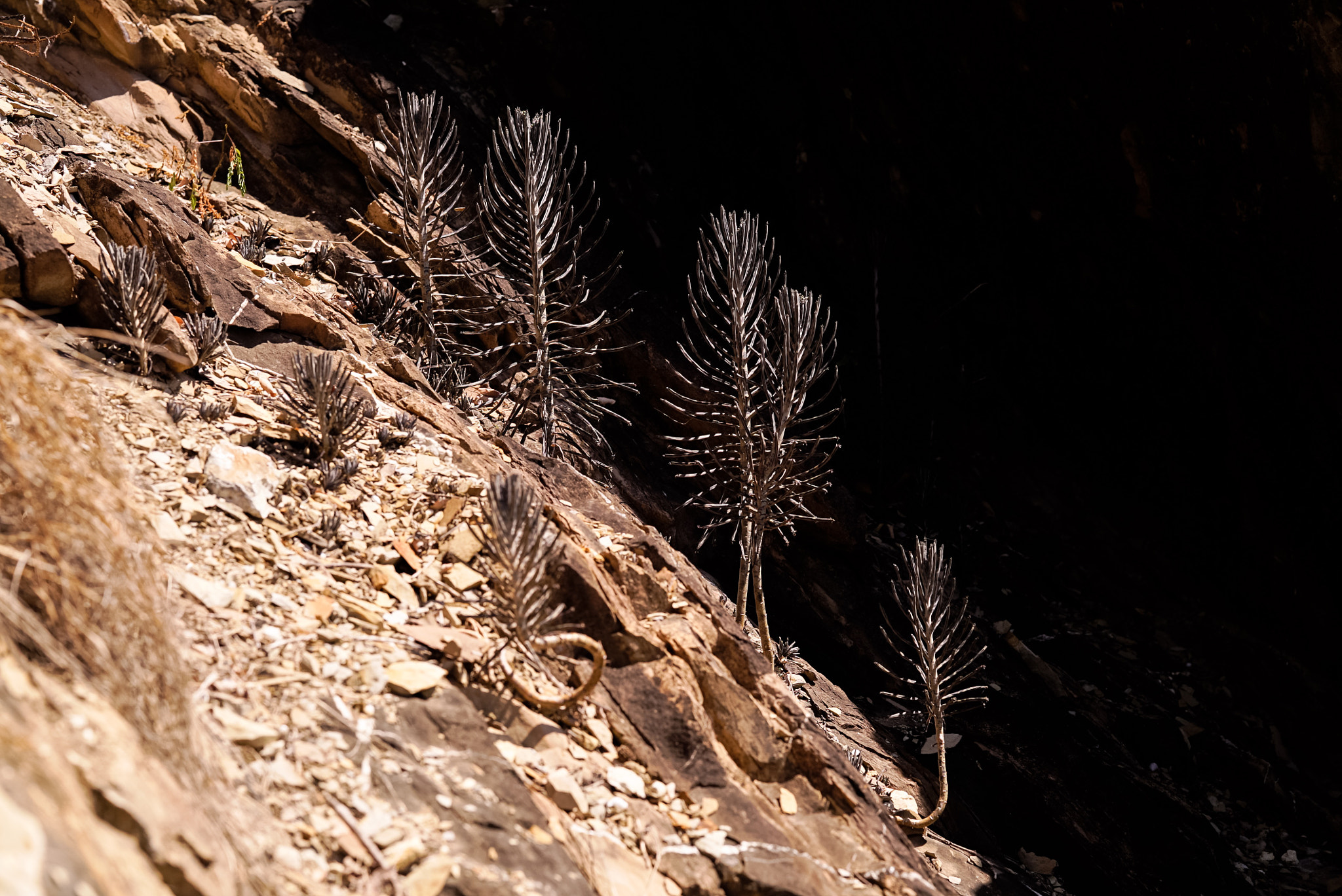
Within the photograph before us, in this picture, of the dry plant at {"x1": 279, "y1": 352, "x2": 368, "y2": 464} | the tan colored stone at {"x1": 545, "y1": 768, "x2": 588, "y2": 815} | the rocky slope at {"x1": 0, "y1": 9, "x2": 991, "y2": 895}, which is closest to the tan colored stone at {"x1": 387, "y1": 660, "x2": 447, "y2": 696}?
the rocky slope at {"x1": 0, "y1": 9, "x2": 991, "y2": 895}

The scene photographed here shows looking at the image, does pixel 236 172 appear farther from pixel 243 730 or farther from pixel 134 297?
pixel 243 730

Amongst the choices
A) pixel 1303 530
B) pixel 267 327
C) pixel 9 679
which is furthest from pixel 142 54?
pixel 1303 530

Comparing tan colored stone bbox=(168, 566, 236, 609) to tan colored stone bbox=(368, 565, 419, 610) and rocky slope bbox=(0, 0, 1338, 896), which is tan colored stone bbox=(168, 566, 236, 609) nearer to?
rocky slope bbox=(0, 0, 1338, 896)

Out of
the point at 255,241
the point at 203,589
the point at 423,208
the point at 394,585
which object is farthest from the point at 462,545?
the point at 255,241

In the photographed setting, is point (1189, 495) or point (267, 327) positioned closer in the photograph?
point (267, 327)

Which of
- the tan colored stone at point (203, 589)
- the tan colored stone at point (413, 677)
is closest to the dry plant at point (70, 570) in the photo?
the tan colored stone at point (203, 589)

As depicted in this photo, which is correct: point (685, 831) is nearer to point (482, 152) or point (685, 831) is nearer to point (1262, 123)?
point (482, 152)

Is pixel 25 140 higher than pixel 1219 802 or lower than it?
lower
